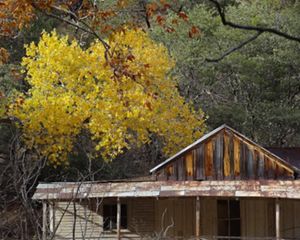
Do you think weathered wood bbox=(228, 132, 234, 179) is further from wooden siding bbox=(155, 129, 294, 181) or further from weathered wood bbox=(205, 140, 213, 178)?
weathered wood bbox=(205, 140, 213, 178)

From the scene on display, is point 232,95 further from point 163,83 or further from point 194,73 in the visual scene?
point 163,83

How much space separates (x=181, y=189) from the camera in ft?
72.2

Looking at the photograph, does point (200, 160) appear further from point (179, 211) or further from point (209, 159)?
point (179, 211)

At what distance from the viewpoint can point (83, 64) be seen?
27.9 metres

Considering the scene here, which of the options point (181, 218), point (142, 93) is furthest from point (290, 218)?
point (142, 93)

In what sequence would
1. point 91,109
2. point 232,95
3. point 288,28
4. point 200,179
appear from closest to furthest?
point 200,179 → point 91,109 → point 288,28 → point 232,95

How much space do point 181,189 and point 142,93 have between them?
5.58m

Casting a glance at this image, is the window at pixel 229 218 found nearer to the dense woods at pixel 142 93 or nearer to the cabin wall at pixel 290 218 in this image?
the cabin wall at pixel 290 218

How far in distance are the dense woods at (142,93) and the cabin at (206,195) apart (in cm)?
187

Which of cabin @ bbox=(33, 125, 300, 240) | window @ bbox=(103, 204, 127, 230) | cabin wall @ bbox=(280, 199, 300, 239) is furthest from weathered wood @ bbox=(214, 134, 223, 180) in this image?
window @ bbox=(103, 204, 127, 230)

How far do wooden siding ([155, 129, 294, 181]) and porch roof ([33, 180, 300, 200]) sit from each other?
599mm

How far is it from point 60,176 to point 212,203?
923 cm

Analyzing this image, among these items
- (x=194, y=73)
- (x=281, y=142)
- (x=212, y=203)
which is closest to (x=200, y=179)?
(x=212, y=203)

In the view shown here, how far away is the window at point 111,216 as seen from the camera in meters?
24.3
